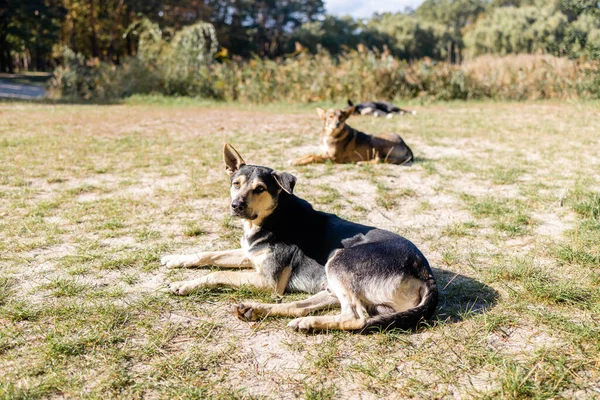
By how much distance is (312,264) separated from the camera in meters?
3.66

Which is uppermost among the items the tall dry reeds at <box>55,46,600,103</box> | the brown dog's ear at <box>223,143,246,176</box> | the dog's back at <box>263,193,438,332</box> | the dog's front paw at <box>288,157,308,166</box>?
the tall dry reeds at <box>55,46,600,103</box>

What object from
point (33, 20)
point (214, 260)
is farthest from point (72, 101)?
point (33, 20)

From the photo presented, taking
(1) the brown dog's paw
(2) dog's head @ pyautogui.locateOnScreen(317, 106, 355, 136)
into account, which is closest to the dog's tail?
(1) the brown dog's paw

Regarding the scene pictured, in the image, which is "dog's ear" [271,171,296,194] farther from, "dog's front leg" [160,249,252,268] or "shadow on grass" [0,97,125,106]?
"shadow on grass" [0,97,125,106]

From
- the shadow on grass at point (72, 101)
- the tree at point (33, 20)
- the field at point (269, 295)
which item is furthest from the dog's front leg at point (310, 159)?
the tree at point (33, 20)

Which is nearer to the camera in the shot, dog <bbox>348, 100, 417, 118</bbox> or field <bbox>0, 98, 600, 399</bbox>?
field <bbox>0, 98, 600, 399</bbox>

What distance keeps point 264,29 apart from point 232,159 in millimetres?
57748

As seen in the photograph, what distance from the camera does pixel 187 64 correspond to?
20.4 meters

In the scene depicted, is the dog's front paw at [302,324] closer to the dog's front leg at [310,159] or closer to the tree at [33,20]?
the dog's front leg at [310,159]

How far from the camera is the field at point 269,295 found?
2.56 metres

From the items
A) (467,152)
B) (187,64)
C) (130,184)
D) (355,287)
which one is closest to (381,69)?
(187,64)

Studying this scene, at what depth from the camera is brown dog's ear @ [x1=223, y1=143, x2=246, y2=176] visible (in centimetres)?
411

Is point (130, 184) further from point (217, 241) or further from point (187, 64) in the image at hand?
point (187, 64)

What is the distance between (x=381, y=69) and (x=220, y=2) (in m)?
38.2
